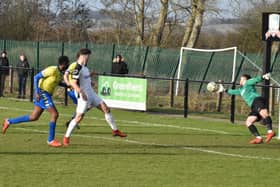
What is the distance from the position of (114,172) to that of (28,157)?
214 cm

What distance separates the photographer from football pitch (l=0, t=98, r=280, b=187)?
11516 millimetres

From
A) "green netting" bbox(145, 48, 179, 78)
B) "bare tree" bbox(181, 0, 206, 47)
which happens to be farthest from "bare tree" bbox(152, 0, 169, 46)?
"green netting" bbox(145, 48, 179, 78)

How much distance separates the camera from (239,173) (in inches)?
487

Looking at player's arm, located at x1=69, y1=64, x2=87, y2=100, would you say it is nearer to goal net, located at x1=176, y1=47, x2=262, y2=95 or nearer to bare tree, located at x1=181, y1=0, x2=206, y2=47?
goal net, located at x1=176, y1=47, x2=262, y2=95

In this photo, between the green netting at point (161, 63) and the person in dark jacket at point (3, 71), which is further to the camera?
the green netting at point (161, 63)

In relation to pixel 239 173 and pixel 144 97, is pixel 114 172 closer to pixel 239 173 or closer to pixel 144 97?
pixel 239 173

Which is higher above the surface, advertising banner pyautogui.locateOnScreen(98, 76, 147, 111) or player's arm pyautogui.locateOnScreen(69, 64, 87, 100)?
player's arm pyautogui.locateOnScreen(69, 64, 87, 100)

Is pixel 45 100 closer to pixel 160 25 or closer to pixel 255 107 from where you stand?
pixel 255 107

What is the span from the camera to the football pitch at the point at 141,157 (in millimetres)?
11516

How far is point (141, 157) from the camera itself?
14000 millimetres

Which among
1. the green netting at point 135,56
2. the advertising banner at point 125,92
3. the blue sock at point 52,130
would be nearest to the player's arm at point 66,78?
the blue sock at point 52,130

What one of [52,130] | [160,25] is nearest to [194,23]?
[160,25]

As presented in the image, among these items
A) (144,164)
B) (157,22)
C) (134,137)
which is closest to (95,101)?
(134,137)

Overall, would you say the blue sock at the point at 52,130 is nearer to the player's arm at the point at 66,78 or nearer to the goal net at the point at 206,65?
the player's arm at the point at 66,78
